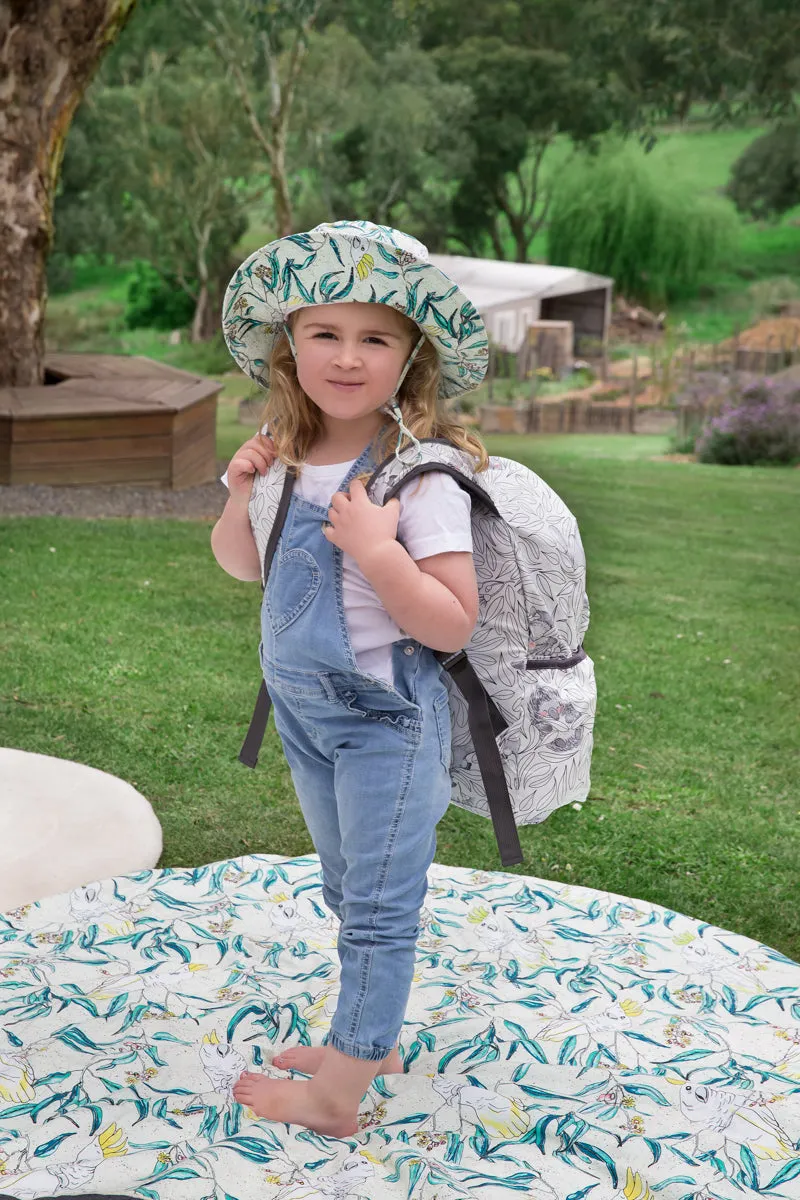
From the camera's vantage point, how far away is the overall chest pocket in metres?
1.63

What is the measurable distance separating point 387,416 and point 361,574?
223 mm

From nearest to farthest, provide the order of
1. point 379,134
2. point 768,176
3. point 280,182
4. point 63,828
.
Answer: point 63,828 < point 280,182 < point 379,134 < point 768,176

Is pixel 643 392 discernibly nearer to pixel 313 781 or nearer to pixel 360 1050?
pixel 313 781

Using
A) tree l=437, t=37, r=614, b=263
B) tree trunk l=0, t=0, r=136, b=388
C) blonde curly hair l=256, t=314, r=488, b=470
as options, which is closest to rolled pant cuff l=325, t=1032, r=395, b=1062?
blonde curly hair l=256, t=314, r=488, b=470

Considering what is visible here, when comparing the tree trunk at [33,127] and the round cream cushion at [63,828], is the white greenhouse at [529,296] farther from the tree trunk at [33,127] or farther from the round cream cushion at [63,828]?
the round cream cushion at [63,828]

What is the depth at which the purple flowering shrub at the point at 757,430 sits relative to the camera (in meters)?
10.0

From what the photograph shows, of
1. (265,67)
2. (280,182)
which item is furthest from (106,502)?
Result: (265,67)

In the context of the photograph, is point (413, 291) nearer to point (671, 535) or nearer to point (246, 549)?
point (246, 549)

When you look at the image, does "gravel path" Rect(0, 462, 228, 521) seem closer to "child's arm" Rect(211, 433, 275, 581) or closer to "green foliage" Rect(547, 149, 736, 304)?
"child's arm" Rect(211, 433, 275, 581)

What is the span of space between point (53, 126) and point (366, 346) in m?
5.85

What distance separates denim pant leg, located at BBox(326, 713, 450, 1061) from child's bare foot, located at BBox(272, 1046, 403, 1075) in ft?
0.77

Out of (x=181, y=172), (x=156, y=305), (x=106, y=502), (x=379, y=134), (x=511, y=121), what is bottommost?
(x=106, y=502)

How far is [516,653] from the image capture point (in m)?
1.76

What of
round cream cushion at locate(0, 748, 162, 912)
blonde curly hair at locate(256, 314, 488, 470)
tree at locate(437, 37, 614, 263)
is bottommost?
round cream cushion at locate(0, 748, 162, 912)
